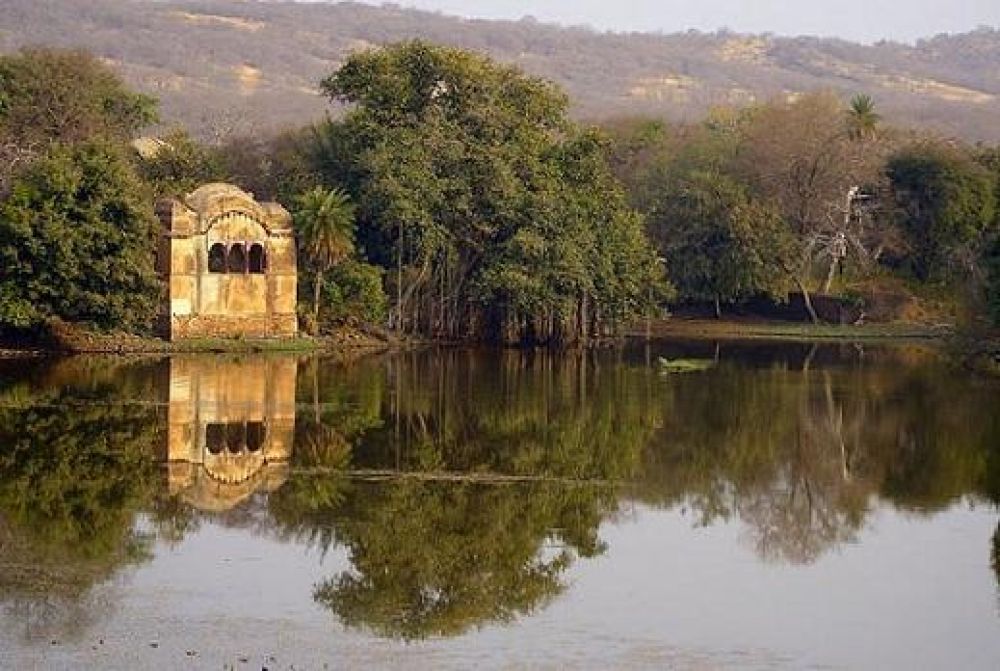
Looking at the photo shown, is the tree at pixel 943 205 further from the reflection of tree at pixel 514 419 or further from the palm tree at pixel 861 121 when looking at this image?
the reflection of tree at pixel 514 419

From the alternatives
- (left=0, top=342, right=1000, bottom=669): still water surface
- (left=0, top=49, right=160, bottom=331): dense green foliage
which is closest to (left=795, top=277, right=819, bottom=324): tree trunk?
(left=0, top=342, right=1000, bottom=669): still water surface

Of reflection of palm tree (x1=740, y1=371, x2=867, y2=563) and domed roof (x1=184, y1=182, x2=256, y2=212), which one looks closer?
reflection of palm tree (x1=740, y1=371, x2=867, y2=563)

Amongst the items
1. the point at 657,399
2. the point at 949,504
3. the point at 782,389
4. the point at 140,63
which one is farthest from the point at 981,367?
the point at 140,63

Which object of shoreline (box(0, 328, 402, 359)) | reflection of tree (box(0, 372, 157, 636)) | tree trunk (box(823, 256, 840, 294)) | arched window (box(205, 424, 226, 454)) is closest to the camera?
reflection of tree (box(0, 372, 157, 636))

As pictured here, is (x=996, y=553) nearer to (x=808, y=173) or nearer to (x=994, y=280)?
(x=994, y=280)

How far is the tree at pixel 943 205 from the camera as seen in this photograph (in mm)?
68875

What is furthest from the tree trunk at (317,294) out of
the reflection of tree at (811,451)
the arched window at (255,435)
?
the arched window at (255,435)

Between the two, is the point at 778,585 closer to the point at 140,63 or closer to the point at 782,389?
the point at 782,389

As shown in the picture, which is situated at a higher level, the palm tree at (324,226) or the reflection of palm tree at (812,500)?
the palm tree at (324,226)

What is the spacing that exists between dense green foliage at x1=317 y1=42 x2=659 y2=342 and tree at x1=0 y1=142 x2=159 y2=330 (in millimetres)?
8188

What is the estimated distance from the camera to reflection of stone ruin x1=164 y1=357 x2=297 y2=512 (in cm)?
2927

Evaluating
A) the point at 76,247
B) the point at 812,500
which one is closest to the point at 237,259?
the point at 76,247

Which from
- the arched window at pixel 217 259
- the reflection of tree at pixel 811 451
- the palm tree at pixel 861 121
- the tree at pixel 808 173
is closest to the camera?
the reflection of tree at pixel 811 451

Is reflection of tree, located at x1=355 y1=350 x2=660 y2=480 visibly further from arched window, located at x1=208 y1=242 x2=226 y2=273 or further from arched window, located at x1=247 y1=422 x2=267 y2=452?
arched window, located at x1=208 y1=242 x2=226 y2=273
